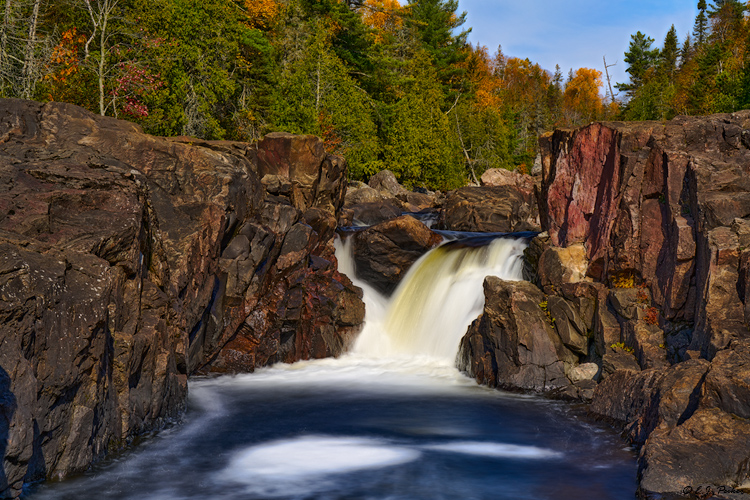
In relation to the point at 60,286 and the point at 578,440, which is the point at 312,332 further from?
the point at 60,286

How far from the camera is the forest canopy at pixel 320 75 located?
86.2 ft

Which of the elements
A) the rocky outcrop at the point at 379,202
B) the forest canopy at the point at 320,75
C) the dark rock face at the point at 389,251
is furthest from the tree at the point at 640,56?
the dark rock face at the point at 389,251

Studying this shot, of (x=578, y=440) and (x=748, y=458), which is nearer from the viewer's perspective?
(x=748, y=458)

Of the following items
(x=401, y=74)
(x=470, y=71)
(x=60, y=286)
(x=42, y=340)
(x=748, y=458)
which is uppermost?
(x=470, y=71)

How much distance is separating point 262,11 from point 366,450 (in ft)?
148

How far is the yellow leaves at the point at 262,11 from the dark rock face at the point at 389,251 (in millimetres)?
32594

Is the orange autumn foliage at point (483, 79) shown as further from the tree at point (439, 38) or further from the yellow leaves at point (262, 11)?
the yellow leaves at point (262, 11)

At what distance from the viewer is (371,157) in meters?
46.8

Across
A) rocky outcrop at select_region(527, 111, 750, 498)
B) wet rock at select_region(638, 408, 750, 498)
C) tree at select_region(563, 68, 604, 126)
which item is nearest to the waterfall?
rocky outcrop at select_region(527, 111, 750, 498)

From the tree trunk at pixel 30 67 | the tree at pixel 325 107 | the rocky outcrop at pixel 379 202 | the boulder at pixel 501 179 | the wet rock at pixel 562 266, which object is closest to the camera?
the wet rock at pixel 562 266

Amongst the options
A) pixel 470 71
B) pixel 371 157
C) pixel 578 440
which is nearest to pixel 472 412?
pixel 578 440

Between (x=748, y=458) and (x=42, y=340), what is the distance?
30.8 feet

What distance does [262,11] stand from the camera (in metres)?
49.3

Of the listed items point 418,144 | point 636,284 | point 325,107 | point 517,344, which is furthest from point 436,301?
point 418,144
